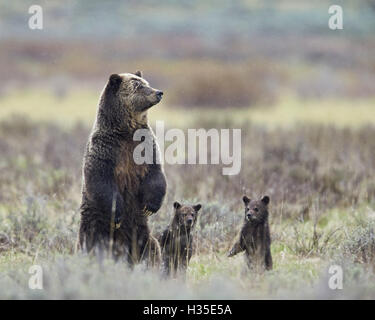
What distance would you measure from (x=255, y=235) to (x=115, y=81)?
6.69 ft

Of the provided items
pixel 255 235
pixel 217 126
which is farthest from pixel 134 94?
pixel 217 126

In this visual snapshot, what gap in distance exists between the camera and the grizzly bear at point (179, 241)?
6969 millimetres

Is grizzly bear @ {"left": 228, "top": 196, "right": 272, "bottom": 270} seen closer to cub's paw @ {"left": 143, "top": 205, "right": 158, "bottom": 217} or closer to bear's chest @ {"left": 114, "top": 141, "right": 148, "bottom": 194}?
cub's paw @ {"left": 143, "top": 205, "right": 158, "bottom": 217}

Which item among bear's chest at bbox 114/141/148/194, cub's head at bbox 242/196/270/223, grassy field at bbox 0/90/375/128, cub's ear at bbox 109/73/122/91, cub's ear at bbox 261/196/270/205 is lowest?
cub's head at bbox 242/196/270/223

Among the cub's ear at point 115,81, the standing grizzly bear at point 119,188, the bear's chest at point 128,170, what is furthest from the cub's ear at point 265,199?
the cub's ear at point 115,81

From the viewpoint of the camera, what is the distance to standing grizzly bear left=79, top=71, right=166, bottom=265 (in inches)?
257

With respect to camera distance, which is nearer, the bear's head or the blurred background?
the blurred background

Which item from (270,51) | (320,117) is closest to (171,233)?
(320,117)

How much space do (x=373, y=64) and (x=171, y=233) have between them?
87.6ft

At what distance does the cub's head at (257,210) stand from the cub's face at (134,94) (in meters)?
1.37

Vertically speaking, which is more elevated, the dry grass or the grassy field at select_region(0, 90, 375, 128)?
the grassy field at select_region(0, 90, 375, 128)

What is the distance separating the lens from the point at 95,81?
102 feet

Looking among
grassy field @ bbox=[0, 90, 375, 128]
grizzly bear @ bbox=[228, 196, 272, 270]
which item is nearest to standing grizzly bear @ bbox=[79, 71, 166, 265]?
grizzly bear @ bbox=[228, 196, 272, 270]

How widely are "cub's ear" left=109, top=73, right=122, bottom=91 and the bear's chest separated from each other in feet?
2.06
